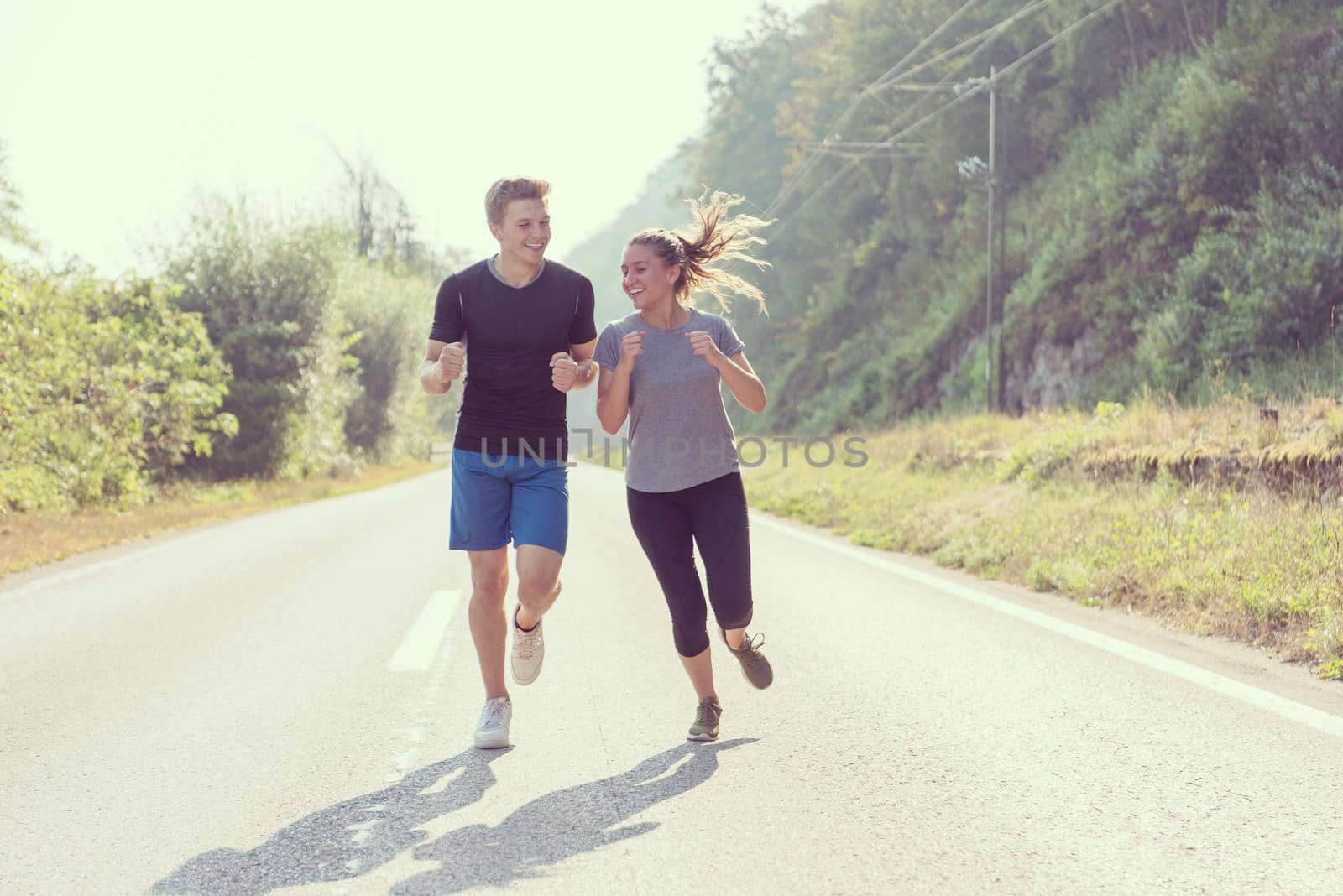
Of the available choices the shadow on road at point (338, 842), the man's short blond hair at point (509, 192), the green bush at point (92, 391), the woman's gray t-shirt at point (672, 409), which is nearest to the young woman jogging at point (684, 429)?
the woman's gray t-shirt at point (672, 409)

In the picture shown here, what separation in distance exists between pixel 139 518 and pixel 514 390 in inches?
544

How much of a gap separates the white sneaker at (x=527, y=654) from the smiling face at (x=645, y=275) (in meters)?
1.47

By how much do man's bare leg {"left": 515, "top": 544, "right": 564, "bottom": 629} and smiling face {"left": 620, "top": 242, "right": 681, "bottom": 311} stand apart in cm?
108

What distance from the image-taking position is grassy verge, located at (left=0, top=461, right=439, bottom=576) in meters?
12.0

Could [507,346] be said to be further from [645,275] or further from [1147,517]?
[1147,517]

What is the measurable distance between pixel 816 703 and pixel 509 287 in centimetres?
232

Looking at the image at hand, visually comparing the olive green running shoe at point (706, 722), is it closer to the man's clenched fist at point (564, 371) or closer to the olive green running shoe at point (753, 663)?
the olive green running shoe at point (753, 663)

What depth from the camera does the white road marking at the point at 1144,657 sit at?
4.50 metres

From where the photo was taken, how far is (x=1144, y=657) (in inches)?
225

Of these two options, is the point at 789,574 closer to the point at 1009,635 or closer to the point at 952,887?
the point at 1009,635

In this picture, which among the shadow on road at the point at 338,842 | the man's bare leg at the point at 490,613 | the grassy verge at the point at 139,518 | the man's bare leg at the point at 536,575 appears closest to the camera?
the shadow on road at the point at 338,842

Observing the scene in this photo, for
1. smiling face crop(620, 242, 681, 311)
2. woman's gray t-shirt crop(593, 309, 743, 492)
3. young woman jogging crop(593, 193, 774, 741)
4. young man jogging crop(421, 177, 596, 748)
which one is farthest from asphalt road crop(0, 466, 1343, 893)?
smiling face crop(620, 242, 681, 311)

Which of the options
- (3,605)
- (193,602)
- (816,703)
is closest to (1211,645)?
(816,703)

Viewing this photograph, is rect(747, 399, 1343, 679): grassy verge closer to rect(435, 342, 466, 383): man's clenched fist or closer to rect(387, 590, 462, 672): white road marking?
rect(435, 342, 466, 383): man's clenched fist
